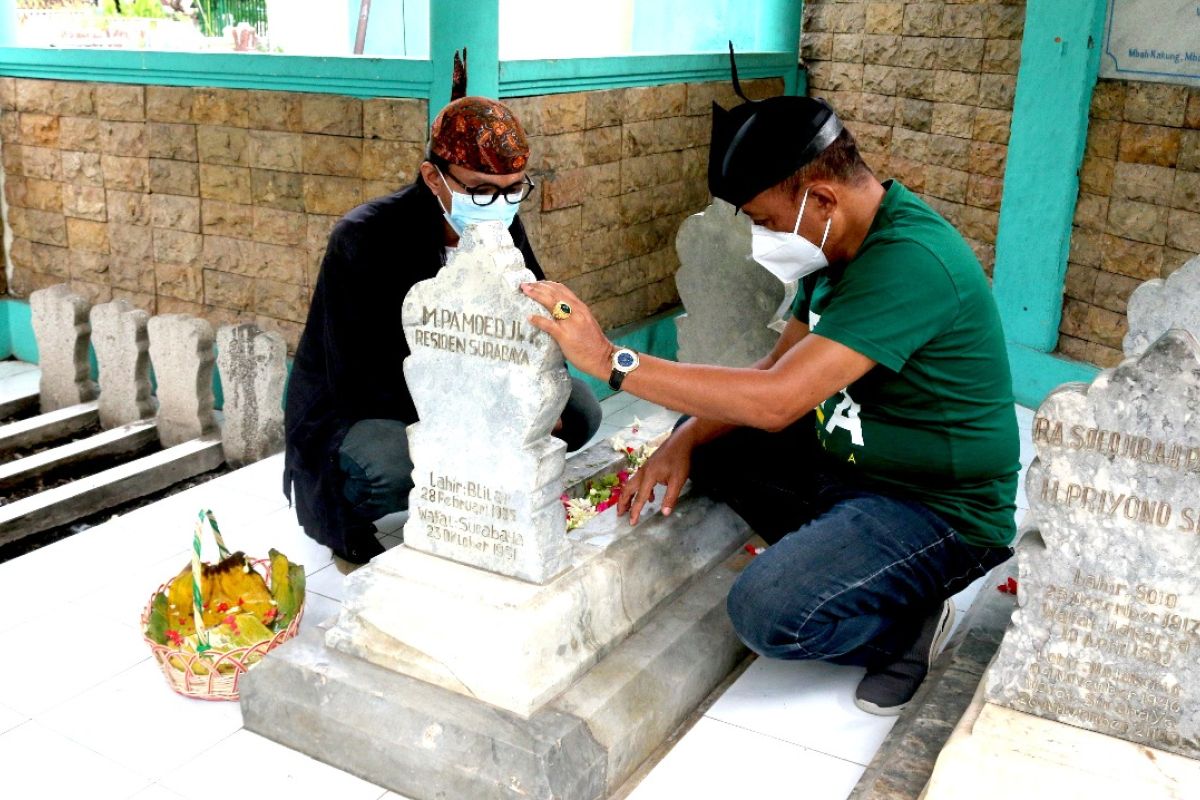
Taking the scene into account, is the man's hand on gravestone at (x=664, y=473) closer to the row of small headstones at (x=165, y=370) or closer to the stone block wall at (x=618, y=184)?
the row of small headstones at (x=165, y=370)

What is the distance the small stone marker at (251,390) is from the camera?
4.76 m

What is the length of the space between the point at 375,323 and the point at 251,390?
4.98 ft

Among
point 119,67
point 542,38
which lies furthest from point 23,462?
point 542,38

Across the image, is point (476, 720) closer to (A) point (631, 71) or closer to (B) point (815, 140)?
(B) point (815, 140)

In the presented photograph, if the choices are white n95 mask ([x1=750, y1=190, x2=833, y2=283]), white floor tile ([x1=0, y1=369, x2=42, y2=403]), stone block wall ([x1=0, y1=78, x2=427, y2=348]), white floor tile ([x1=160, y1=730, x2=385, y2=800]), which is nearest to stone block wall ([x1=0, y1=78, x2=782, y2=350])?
stone block wall ([x1=0, y1=78, x2=427, y2=348])

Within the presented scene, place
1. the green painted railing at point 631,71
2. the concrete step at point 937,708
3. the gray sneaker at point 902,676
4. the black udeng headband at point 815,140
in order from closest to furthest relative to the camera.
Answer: the concrete step at point 937,708 → the black udeng headband at point 815,140 → the gray sneaker at point 902,676 → the green painted railing at point 631,71

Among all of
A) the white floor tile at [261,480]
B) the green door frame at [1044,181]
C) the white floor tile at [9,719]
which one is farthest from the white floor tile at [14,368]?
the green door frame at [1044,181]

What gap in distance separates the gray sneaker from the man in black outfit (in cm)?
149

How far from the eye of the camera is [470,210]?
3373 mm

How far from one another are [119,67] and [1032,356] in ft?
15.8

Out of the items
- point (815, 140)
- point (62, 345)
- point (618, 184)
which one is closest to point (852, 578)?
point (815, 140)

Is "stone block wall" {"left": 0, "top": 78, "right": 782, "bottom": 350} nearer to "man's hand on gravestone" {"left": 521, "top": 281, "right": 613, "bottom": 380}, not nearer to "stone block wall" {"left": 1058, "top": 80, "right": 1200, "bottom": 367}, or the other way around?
"stone block wall" {"left": 1058, "top": 80, "right": 1200, "bottom": 367}

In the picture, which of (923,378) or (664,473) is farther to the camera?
(664,473)

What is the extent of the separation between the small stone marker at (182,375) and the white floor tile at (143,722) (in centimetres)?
210
